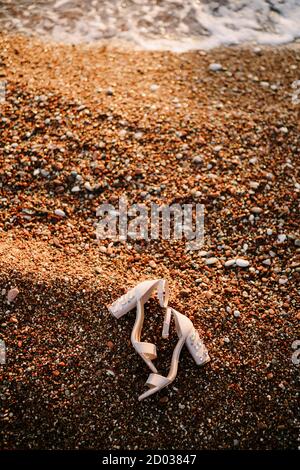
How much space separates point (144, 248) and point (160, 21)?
319 cm

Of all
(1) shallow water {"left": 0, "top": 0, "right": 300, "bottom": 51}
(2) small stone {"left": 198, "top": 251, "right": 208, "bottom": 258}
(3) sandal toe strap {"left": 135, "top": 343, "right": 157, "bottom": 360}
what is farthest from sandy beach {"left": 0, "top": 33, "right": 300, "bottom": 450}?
(1) shallow water {"left": 0, "top": 0, "right": 300, "bottom": 51}

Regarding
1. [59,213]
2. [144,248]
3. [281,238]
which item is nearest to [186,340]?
[144,248]

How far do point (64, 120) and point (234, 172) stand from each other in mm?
1464

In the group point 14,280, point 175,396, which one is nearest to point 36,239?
point 14,280

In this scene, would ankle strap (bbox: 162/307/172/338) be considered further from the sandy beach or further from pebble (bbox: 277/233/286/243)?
pebble (bbox: 277/233/286/243)

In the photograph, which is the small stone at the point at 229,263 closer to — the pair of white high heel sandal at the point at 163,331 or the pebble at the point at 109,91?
the pair of white high heel sandal at the point at 163,331

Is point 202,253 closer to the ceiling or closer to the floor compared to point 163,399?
closer to the ceiling

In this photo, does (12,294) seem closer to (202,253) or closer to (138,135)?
(202,253)

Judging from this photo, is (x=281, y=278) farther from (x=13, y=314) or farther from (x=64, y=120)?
(x=64, y=120)

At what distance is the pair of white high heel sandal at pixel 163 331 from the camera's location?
2.49m

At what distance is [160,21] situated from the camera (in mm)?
4996

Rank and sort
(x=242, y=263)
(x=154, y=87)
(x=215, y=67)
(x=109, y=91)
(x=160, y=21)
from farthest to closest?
1. (x=160, y=21)
2. (x=215, y=67)
3. (x=154, y=87)
4. (x=109, y=91)
5. (x=242, y=263)

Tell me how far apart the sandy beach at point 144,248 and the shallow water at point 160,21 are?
0.50 metres

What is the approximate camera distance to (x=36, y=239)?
10.1 feet
